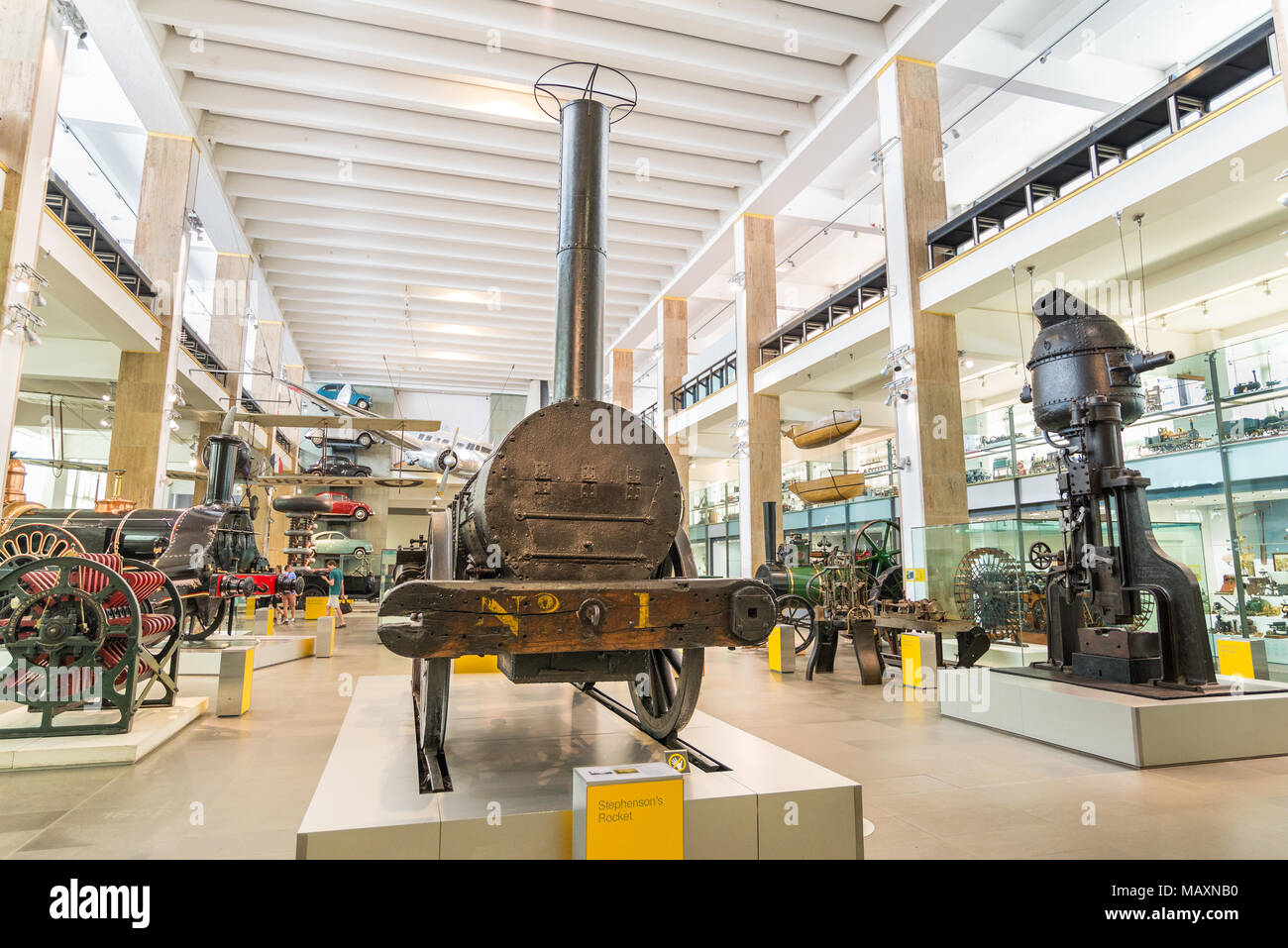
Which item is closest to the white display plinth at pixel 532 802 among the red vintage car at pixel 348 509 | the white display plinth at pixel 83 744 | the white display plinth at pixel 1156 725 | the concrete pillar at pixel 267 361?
the white display plinth at pixel 83 744

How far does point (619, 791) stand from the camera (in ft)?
8.68

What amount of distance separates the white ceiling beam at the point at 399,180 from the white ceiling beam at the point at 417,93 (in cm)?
189

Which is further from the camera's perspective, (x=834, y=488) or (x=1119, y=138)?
(x=834, y=488)

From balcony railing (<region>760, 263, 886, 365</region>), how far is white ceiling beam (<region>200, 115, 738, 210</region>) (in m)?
4.02

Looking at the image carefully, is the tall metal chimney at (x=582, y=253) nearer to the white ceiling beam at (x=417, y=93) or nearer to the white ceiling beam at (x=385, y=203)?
the white ceiling beam at (x=417, y=93)

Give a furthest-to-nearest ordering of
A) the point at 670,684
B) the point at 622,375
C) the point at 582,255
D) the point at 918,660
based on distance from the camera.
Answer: the point at 622,375 → the point at 918,660 → the point at 582,255 → the point at 670,684

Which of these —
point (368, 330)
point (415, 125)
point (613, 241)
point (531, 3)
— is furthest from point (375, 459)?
point (531, 3)

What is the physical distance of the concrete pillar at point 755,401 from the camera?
52.3ft

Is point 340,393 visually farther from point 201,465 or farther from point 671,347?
point 671,347

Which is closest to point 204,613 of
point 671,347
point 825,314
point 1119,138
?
point 825,314

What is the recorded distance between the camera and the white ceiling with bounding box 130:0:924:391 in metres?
11.1

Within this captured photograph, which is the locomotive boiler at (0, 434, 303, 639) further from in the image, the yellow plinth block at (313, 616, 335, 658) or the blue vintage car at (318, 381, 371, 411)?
the blue vintage car at (318, 381, 371, 411)

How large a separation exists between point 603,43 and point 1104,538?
10248mm

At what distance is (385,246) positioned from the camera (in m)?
17.9
